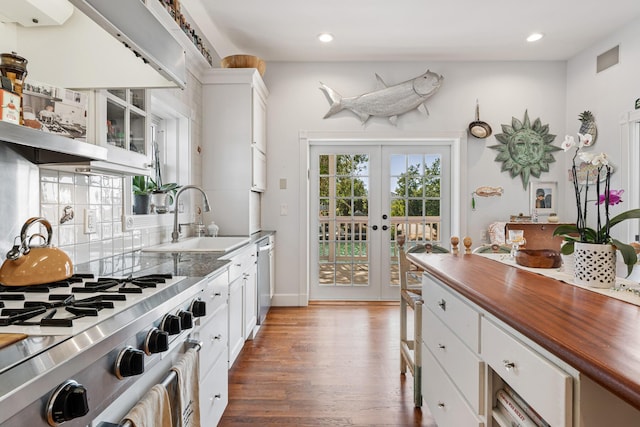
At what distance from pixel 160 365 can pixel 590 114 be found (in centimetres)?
442

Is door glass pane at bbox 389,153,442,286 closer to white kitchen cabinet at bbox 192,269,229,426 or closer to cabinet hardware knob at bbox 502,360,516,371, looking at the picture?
white kitchen cabinet at bbox 192,269,229,426

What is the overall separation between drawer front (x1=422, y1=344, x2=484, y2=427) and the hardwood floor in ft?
0.92

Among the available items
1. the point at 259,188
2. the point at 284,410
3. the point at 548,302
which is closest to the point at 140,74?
the point at 548,302

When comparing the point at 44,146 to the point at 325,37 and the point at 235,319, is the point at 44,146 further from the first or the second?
the point at 325,37

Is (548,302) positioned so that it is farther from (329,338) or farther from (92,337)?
(329,338)

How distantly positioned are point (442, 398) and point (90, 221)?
184cm

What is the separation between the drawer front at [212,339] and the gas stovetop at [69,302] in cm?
29

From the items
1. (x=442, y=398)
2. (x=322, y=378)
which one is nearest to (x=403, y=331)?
(x=322, y=378)

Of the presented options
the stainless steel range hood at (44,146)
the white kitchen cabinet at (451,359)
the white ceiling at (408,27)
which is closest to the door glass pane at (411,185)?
the white ceiling at (408,27)

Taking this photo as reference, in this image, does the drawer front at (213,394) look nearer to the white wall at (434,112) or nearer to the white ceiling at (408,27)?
the white wall at (434,112)

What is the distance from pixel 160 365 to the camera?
108cm

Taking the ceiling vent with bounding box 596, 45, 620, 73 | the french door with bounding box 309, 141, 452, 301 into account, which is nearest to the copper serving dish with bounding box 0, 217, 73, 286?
the french door with bounding box 309, 141, 452, 301

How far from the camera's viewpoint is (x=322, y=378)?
2.43 metres

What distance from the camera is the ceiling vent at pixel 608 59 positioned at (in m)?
3.49
